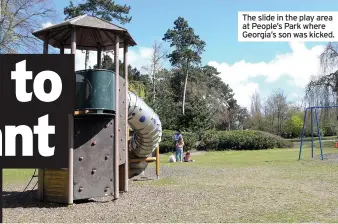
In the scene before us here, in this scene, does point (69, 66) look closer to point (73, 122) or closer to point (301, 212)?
point (73, 122)

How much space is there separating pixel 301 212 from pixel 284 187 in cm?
376

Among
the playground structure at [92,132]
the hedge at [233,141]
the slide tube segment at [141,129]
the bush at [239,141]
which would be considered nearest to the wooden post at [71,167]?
the playground structure at [92,132]

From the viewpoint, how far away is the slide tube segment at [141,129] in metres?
12.2

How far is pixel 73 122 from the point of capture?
30.7 ft

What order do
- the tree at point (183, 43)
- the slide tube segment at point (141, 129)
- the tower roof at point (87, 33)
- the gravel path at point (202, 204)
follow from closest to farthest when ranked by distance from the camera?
the gravel path at point (202, 204), the tower roof at point (87, 33), the slide tube segment at point (141, 129), the tree at point (183, 43)

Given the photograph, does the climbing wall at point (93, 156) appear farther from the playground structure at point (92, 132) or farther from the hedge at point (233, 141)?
the hedge at point (233, 141)

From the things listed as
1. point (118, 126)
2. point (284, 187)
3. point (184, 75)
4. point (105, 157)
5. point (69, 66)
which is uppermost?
point (184, 75)

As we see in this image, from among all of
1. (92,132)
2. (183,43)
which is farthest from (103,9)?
(92,132)

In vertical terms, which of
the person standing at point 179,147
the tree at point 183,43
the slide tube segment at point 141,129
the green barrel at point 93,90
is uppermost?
the tree at point 183,43

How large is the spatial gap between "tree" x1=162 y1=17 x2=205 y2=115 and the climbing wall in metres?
52.1

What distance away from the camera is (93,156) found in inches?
378

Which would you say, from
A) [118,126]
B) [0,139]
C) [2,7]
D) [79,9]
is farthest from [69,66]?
[79,9]

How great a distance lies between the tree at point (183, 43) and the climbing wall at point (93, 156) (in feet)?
171
